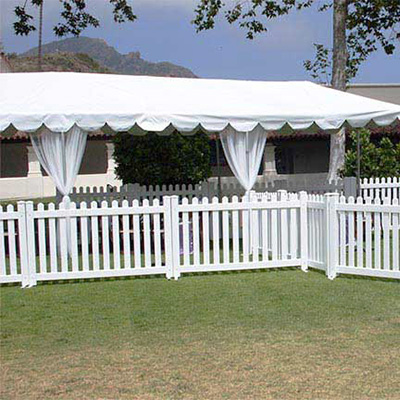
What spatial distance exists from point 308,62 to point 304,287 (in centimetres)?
1905

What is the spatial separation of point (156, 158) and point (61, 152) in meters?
8.09

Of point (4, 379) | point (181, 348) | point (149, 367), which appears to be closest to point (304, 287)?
point (181, 348)

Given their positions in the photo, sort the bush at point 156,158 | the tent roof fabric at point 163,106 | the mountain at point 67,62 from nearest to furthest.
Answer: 1. the tent roof fabric at point 163,106
2. the bush at point 156,158
3. the mountain at point 67,62

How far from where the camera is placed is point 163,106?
36.2ft

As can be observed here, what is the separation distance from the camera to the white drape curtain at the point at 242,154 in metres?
11.2

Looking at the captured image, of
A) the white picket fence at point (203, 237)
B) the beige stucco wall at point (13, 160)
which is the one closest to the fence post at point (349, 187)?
the white picket fence at point (203, 237)

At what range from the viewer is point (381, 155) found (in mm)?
19172

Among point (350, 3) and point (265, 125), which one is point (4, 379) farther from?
point (350, 3)

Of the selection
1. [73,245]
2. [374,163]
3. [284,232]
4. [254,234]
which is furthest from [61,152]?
[374,163]

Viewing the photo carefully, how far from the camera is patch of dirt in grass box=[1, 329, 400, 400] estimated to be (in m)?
4.81

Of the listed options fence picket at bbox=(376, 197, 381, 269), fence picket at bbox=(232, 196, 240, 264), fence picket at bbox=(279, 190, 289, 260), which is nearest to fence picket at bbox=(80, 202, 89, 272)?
fence picket at bbox=(232, 196, 240, 264)

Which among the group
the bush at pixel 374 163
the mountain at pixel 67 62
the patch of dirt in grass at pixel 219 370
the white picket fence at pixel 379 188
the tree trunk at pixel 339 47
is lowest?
the patch of dirt in grass at pixel 219 370

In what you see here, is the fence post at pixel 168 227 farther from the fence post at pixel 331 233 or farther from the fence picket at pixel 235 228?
the fence post at pixel 331 233

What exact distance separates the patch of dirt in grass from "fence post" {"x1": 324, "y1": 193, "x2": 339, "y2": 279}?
282 cm
